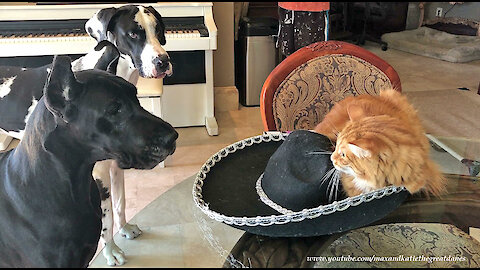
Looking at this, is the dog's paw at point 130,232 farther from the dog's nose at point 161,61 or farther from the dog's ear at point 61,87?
the dog's nose at point 161,61

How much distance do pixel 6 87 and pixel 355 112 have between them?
4.23ft

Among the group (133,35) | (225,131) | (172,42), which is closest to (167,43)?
(172,42)

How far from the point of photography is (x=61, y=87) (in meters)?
0.76

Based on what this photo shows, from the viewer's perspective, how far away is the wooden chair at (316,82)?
163 centimetres

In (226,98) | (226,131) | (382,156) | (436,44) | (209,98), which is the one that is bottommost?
(226,131)

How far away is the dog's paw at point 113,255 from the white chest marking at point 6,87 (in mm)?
942

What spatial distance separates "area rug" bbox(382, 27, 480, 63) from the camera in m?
3.52

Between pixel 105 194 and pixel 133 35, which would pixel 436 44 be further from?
pixel 105 194

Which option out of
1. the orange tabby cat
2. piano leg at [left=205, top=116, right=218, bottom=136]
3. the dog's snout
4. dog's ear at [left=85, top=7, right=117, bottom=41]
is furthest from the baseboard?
the dog's snout

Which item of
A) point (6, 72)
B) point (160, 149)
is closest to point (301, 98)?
point (160, 149)

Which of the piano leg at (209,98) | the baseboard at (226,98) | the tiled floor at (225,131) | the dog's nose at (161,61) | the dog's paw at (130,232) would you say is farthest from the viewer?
the baseboard at (226,98)

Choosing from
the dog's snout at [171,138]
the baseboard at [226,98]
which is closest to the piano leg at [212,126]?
the baseboard at [226,98]

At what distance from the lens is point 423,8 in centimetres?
496

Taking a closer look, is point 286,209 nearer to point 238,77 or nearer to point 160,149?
point 160,149
